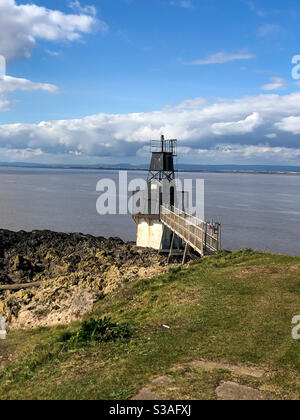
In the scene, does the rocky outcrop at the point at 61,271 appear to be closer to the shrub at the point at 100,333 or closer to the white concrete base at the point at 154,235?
the white concrete base at the point at 154,235

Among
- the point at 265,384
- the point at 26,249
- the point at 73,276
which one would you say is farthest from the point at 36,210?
the point at 265,384

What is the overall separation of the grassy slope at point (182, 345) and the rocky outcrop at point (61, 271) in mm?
3233

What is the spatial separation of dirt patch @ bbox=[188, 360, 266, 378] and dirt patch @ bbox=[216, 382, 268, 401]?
0.66m

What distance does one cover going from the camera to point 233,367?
31.0ft

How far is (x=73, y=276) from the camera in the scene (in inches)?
1065

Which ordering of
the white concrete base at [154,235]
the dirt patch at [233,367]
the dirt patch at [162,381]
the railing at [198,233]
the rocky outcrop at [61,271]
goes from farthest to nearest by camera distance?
the white concrete base at [154,235] < the railing at [198,233] < the rocky outcrop at [61,271] < the dirt patch at [233,367] < the dirt patch at [162,381]

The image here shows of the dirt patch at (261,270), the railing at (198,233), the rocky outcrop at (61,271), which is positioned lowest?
the rocky outcrop at (61,271)

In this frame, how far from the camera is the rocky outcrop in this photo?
20938mm

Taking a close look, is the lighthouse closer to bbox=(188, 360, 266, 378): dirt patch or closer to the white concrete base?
the white concrete base

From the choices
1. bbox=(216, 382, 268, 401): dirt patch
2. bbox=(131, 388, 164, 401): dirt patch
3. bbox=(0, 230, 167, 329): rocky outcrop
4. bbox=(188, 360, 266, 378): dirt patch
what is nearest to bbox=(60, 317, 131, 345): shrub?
bbox=(188, 360, 266, 378): dirt patch

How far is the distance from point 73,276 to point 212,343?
58.0 ft

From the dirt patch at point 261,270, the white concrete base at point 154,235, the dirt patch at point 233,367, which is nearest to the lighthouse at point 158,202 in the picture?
the white concrete base at point 154,235

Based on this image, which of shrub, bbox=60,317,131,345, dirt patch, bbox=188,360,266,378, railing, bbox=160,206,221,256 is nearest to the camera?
dirt patch, bbox=188,360,266,378

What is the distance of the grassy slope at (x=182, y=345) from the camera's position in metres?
8.77
